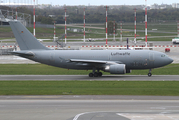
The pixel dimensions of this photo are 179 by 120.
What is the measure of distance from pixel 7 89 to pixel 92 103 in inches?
411

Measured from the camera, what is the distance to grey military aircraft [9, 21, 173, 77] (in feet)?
124

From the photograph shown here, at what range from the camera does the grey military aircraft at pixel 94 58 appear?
124 ft

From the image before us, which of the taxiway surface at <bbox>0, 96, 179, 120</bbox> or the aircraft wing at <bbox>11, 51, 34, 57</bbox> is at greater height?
the aircraft wing at <bbox>11, 51, 34, 57</bbox>

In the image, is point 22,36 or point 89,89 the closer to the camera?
point 89,89

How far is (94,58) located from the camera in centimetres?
3894

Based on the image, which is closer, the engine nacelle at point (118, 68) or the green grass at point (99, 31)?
the engine nacelle at point (118, 68)

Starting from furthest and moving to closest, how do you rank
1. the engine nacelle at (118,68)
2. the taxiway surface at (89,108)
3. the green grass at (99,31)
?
the green grass at (99,31) < the engine nacelle at (118,68) < the taxiway surface at (89,108)

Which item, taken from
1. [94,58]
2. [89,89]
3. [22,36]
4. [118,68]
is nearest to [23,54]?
[22,36]

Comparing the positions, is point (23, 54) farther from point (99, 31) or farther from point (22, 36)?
point (99, 31)

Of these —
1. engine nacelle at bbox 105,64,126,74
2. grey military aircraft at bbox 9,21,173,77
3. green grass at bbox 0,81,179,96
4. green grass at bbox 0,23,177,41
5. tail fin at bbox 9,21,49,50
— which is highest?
green grass at bbox 0,23,177,41

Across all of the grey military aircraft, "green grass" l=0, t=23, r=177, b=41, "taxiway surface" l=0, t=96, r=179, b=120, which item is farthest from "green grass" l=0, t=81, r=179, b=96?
"green grass" l=0, t=23, r=177, b=41

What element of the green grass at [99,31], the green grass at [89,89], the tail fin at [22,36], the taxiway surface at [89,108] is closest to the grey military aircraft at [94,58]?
the tail fin at [22,36]

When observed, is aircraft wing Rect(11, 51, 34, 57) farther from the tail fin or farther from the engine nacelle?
the engine nacelle

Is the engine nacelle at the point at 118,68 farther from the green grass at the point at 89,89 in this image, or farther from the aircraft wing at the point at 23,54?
the aircraft wing at the point at 23,54
